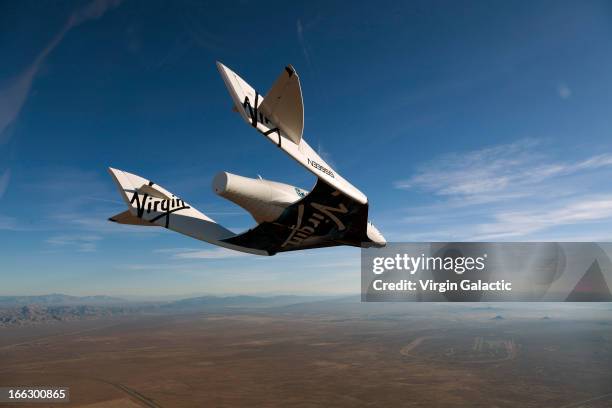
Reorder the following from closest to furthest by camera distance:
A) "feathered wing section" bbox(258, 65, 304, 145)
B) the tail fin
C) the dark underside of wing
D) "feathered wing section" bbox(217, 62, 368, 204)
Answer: "feathered wing section" bbox(258, 65, 304, 145) < "feathered wing section" bbox(217, 62, 368, 204) < the dark underside of wing < the tail fin

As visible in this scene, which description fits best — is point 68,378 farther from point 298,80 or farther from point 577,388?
point 577,388

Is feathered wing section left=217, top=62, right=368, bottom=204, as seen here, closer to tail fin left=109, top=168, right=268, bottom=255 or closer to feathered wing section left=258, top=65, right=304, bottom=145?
feathered wing section left=258, top=65, right=304, bottom=145

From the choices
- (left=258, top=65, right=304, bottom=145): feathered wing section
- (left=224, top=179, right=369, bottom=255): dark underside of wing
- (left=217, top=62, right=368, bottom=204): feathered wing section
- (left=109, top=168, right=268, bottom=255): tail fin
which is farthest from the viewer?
(left=109, top=168, right=268, bottom=255): tail fin

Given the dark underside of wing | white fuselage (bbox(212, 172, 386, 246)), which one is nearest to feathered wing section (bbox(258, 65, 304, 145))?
the dark underside of wing

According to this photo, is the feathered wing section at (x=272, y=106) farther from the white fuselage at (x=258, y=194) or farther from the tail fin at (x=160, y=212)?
the tail fin at (x=160, y=212)

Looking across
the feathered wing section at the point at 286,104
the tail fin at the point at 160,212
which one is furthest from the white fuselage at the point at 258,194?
the tail fin at the point at 160,212

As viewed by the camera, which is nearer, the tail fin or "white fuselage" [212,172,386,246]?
"white fuselage" [212,172,386,246]

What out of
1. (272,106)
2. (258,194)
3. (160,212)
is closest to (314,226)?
(258,194)
